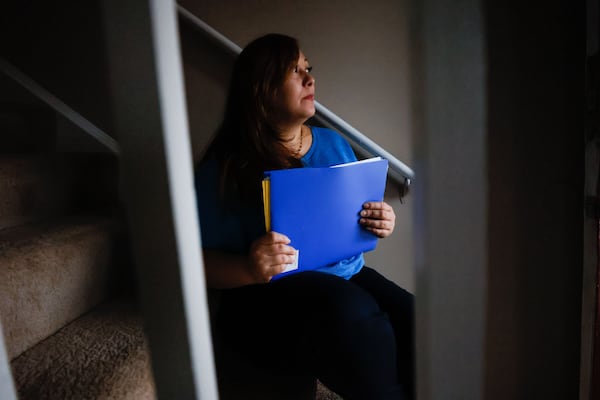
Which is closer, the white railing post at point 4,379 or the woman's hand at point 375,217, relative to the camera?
the white railing post at point 4,379

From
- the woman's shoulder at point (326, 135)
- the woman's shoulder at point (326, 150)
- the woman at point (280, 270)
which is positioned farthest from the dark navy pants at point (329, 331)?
the woman's shoulder at point (326, 135)

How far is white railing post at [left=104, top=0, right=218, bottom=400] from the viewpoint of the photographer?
10.9 inches

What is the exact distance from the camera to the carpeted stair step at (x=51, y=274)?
700 mm

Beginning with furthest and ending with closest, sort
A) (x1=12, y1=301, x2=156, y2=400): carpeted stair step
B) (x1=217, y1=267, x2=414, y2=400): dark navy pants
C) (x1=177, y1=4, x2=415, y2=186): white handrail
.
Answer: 1. (x1=177, y1=4, x2=415, y2=186): white handrail
2. (x1=217, y1=267, x2=414, y2=400): dark navy pants
3. (x1=12, y1=301, x2=156, y2=400): carpeted stair step

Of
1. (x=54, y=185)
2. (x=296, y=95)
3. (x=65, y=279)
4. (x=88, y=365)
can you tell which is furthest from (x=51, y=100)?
(x=88, y=365)

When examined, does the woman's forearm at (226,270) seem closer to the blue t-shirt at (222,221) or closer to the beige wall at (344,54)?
the blue t-shirt at (222,221)

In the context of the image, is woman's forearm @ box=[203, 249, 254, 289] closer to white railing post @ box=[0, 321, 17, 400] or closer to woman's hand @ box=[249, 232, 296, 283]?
woman's hand @ box=[249, 232, 296, 283]

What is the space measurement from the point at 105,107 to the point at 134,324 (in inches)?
37.9

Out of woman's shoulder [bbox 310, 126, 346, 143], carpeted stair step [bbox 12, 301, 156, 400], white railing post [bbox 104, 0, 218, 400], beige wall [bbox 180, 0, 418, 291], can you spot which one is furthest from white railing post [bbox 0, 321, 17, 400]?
beige wall [bbox 180, 0, 418, 291]

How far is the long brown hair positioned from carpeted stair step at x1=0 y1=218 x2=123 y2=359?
36 centimetres

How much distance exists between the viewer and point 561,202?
19.8 inches

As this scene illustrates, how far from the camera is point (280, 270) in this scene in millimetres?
798

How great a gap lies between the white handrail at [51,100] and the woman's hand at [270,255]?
0.72 metres

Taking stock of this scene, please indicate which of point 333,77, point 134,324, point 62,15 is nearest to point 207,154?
point 134,324
